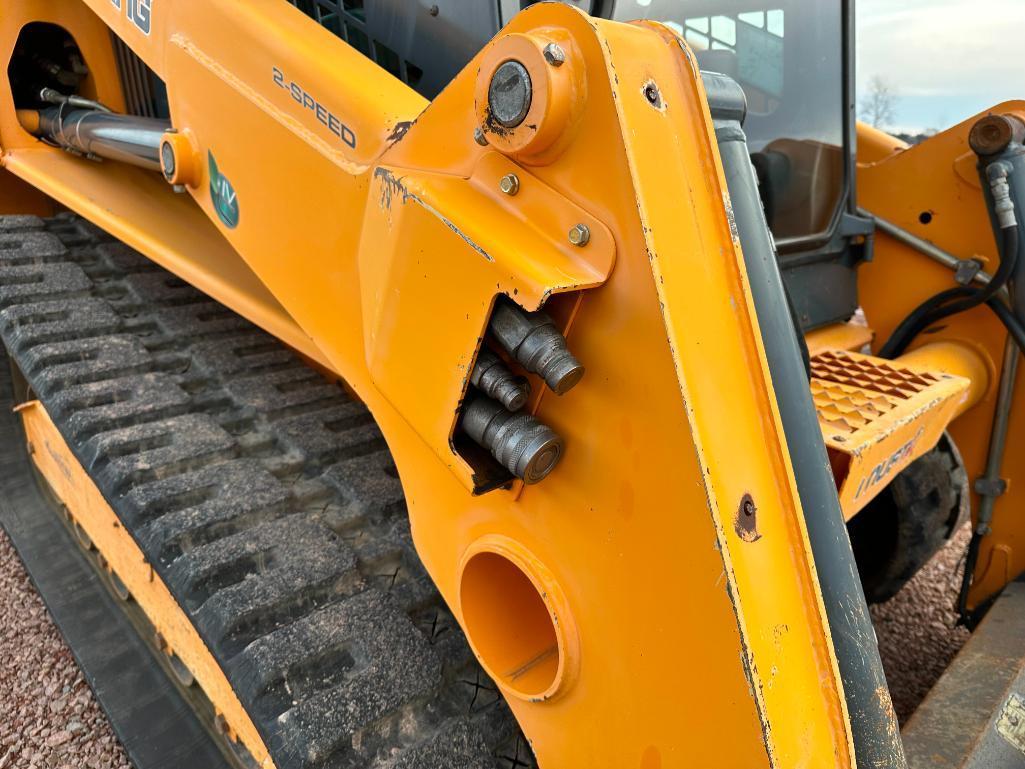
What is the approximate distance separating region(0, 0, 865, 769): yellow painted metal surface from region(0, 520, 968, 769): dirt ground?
3.79 feet

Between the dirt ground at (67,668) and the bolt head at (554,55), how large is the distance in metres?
1.66

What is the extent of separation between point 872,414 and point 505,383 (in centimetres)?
79

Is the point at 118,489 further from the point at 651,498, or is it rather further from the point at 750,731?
the point at 750,731

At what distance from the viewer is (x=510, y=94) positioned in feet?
2.56

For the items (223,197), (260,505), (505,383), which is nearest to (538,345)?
(505,383)

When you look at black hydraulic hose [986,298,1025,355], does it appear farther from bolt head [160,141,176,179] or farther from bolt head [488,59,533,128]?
bolt head [160,141,176,179]

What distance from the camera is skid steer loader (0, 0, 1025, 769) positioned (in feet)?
2.50

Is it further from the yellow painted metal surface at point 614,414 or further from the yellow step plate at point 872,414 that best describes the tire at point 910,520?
the yellow painted metal surface at point 614,414

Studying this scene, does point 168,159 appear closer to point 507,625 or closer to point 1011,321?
point 507,625

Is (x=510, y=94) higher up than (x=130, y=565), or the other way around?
(x=510, y=94)

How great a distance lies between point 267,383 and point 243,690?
2.64 ft

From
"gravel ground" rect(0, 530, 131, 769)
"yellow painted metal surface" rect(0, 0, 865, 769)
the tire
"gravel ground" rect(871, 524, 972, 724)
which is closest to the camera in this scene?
"yellow painted metal surface" rect(0, 0, 865, 769)

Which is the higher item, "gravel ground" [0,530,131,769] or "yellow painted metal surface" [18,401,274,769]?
"yellow painted metal surface" [18,401,274,769]

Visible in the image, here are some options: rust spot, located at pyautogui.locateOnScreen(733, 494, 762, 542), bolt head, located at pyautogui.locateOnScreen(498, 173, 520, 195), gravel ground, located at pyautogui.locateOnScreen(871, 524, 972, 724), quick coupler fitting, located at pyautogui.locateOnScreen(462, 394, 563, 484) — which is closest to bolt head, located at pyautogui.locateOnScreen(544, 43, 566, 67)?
bolt head, located at pyautogui.locateOnScreen(498, 173, 520, 195)
